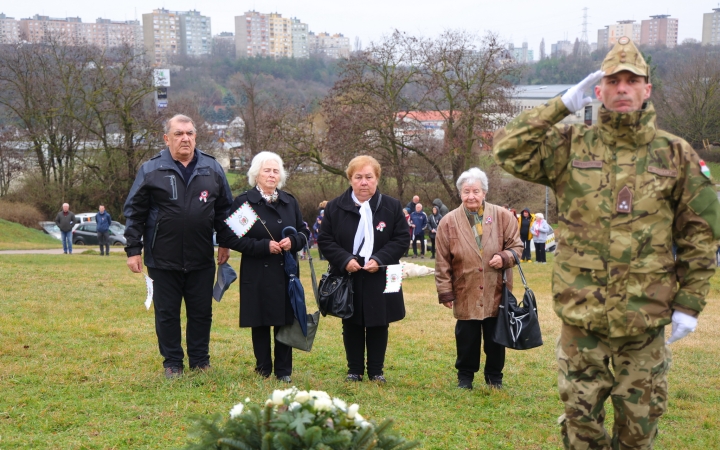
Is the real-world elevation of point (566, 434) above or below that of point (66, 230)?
above

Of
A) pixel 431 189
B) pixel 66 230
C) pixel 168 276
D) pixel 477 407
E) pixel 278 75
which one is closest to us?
pixel 477 407

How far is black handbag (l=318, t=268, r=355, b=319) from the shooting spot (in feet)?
20.4

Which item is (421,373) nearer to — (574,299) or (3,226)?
(574,299)

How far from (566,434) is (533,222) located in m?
19.3

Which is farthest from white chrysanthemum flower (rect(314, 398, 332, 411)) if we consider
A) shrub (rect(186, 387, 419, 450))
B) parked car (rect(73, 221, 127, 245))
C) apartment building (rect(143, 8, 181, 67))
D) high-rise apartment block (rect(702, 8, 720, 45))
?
high-rise apartment block (rect(702, 8, 720, 45))

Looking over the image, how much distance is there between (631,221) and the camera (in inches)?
141

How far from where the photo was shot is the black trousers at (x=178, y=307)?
6.17m

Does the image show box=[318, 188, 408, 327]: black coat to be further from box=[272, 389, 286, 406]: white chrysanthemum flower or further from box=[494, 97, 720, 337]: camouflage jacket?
box=[272, 389, 286, 406]: white chrysanthemum flower

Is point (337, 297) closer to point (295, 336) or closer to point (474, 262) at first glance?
point (295, 336)

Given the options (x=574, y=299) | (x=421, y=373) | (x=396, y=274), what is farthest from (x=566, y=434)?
(x=421, y=373)

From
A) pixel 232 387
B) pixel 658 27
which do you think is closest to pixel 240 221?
pixel 232 387

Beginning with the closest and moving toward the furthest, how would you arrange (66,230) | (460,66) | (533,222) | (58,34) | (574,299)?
(574,299)
(533,222)
(66,230)
(460,66)
(58,34)

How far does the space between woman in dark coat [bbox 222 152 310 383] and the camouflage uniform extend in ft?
9.61

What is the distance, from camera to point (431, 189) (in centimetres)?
3750
